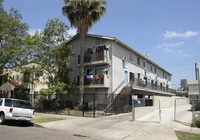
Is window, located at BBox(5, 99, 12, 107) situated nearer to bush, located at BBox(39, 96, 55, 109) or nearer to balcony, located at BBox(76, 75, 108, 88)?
balcony, located at BBox(76, 75, 108, 88)

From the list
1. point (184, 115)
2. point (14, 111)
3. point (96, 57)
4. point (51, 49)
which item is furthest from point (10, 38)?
point (184, 115)

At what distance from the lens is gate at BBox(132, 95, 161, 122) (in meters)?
13.5

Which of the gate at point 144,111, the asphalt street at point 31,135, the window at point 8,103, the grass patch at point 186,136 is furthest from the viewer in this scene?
the gate at point 144,111

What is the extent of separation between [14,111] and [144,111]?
1006 centimetres

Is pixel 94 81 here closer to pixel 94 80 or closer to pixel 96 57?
pixel 94 80

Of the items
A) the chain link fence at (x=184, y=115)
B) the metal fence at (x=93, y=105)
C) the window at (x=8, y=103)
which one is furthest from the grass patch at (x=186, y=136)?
the window at (x=8, y=103)

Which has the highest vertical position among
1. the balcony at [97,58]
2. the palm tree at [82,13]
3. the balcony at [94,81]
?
the palm tree at [82,13]

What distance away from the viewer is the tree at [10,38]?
76.9 ft

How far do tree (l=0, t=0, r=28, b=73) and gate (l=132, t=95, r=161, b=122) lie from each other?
613 inches

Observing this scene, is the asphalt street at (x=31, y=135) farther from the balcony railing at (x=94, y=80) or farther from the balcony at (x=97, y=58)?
the balcony at (x=97, y=58)

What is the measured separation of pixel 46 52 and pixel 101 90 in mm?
7717

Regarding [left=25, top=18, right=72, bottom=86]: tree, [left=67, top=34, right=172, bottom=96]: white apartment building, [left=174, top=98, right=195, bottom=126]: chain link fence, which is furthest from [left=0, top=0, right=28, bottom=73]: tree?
[left=174, top=98, right=195, bottom=126]: chain link fence

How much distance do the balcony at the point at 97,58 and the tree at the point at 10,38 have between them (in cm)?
815

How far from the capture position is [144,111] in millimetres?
15578
